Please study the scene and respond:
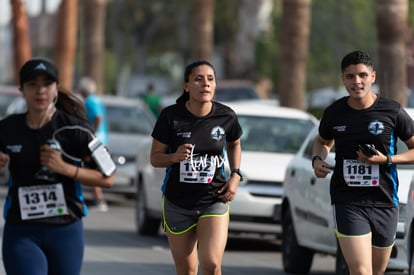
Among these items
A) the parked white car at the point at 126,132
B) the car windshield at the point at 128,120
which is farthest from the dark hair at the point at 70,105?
the car windshield at the point at 128,120

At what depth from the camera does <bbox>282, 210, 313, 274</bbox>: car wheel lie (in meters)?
13.4

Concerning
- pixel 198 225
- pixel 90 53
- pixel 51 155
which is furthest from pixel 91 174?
pixel 90 53

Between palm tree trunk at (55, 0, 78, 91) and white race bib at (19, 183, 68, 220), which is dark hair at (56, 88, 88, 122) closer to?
white race bib at (19, 183, 68, 220)

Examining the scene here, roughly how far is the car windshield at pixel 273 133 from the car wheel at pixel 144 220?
1.74 metres

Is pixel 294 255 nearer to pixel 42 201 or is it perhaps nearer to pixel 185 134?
pixel 185 134

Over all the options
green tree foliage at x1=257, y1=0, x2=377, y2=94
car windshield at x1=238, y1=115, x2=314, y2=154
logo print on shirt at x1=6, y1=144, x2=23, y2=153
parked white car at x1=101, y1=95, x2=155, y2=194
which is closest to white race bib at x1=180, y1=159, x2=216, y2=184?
logo print on shirt at x1=6, y1=144, x2=23, y2=153

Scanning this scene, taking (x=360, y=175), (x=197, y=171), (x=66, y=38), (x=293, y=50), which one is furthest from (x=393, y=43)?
(x=66, y=38)

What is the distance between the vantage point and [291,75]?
27.0 meters

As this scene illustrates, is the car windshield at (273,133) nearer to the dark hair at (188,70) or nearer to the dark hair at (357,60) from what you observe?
the dark hair at (188,70)

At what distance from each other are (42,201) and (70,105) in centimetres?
57

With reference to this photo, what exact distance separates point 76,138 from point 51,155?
0.76ft

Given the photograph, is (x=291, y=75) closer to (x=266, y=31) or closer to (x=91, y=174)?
(x=91, y=174)

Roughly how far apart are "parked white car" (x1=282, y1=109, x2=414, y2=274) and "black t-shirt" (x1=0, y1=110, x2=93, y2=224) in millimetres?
4475

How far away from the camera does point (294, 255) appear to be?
1342cm
